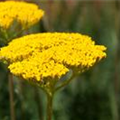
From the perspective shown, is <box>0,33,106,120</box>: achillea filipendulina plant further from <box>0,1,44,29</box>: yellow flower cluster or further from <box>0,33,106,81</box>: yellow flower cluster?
<box>0,1,44,29</box>: yellow flower cluster

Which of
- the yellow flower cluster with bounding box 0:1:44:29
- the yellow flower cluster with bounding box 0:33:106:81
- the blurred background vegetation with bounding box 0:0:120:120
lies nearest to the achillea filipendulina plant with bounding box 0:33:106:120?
the yellow flower cluster with bounding box 0:33:106:81

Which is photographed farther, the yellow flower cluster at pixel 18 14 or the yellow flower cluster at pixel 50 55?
the yellow flower cluster at pixel 18 14

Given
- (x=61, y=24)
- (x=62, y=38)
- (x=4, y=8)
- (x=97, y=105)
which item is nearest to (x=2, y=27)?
(x=4, y=8)

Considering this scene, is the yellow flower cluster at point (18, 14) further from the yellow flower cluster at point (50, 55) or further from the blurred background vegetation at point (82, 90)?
the blurred background vegetation at point (82, 90)

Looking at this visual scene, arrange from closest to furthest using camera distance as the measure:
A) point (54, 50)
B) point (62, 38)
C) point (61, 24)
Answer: point (54, 50) → point (62, 38) → point (61, 24)

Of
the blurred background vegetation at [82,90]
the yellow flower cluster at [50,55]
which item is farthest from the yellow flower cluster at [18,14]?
the blurred background vegetation at [82,90]

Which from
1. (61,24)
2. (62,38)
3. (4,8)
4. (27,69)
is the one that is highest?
(61,24)

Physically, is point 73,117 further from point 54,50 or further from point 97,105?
point 54,50

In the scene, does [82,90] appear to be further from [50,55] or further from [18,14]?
[50,55]
